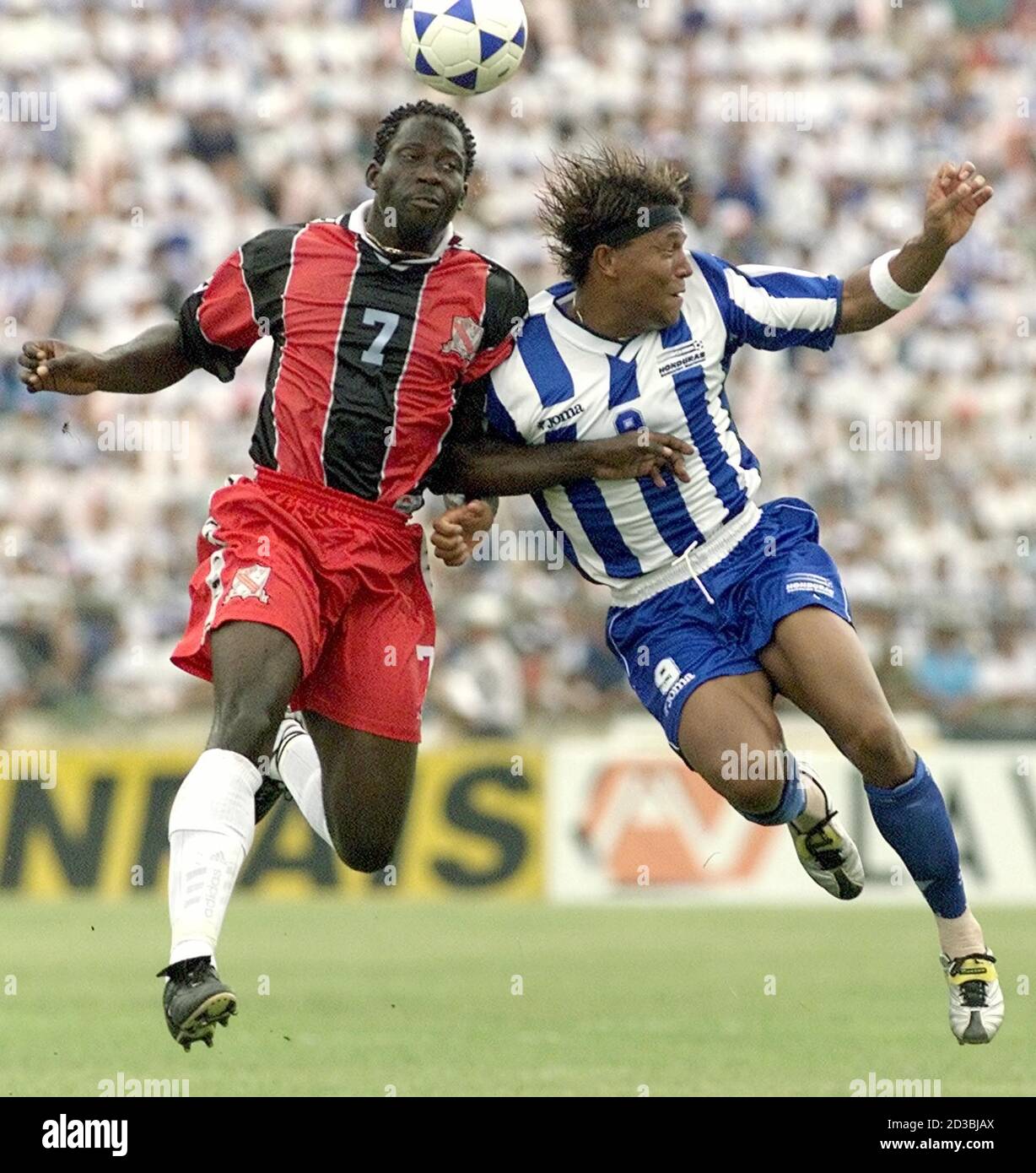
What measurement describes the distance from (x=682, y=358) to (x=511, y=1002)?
3864mm

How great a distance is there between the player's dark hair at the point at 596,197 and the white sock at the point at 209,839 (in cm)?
218

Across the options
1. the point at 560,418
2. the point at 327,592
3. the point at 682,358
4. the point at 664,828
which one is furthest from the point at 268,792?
the point at 664,828

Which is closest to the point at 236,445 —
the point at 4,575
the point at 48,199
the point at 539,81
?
the point at 4,575

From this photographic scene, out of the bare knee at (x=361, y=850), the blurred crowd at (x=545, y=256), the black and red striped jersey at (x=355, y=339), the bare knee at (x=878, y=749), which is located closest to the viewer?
the bare knee at (x=878, y=749)

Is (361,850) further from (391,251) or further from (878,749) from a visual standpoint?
(391,251)

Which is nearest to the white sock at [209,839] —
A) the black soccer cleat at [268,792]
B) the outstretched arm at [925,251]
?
the black soccer cleat at [268,792]

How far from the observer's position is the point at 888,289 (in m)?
7.32

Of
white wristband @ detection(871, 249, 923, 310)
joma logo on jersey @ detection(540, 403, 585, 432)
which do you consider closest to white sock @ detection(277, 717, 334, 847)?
joma logo on jersey @ detection(540, 403, 585, 432)

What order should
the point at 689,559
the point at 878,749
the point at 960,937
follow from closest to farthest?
the point at 878,749 < the point at 960,937 < the point at 689,559

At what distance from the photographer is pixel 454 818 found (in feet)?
46.6

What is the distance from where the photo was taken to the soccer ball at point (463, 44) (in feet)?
24.1

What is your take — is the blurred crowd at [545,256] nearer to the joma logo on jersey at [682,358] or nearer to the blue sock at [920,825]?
the blue sock at [920,825]

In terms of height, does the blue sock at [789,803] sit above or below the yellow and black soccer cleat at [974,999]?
above

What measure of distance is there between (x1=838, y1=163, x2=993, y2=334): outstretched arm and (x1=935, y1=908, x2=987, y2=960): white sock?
79.3 inches
